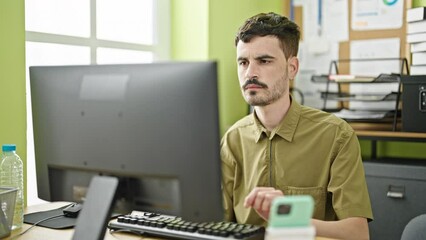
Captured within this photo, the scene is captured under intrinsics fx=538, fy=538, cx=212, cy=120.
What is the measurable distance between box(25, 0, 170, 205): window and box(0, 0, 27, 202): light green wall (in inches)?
1.9

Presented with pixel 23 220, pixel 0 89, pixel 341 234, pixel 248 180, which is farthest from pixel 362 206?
pixel 0 89

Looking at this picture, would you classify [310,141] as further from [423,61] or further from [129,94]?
[423,61]

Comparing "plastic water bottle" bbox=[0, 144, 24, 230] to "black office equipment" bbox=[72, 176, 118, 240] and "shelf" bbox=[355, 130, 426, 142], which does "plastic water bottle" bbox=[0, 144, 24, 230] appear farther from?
"shelf" bbox=[355, 130, 426, 142]

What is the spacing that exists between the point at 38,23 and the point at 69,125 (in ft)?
4.10

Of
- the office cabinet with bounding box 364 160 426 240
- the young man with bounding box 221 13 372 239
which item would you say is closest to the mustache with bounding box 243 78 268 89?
the young man with bounding box 221 13 372 239

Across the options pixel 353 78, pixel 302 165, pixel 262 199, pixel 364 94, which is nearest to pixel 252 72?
pixel 302 165

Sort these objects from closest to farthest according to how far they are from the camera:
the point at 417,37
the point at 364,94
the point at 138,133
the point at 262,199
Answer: the point at 138,133 < the point at 262,199 < the point at 417,37 < the point at 364,94

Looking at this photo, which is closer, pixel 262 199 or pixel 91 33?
pixel 262 199

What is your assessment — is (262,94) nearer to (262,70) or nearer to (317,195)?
(262,70)

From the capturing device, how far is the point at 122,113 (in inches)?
42.0

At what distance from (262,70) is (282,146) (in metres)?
0.24

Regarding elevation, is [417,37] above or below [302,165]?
above

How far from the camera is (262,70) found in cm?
166

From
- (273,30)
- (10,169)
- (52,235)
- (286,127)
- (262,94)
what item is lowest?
(52,235)
